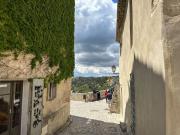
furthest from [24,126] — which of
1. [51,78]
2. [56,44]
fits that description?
[56,44]

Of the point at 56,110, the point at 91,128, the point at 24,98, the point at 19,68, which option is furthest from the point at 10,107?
the point at 91,128

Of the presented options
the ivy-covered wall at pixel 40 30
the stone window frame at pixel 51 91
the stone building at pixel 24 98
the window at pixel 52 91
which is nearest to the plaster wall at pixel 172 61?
the ivy-covered wall at pixel 40 30

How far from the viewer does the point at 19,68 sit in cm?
952

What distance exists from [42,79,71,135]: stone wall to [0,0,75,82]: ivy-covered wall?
2.90 feet

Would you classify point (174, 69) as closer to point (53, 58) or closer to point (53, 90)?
point (53, 58)

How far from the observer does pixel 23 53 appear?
962 centimetres

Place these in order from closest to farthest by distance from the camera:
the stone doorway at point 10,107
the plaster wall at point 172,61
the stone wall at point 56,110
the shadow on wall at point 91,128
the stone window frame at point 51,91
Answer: the plaster wall at point 172,61, the stone doorway at point 10,107, the stone wall at point 56,110, the stone window frame at point 51,91, the shadow on wall at point 91,128

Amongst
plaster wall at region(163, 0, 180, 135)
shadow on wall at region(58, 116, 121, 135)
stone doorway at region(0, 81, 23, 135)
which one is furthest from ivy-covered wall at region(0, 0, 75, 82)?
plaster wall at region(163, 0, 180, 135)

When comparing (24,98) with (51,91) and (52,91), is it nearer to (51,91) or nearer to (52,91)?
(51,91)

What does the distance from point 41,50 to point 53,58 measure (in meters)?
1.69

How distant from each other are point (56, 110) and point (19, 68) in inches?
201

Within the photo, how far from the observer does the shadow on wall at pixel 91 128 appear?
14164mm

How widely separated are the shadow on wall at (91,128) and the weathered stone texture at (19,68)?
3.91 meters

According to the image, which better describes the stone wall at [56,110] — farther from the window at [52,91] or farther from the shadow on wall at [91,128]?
the shadow on wall at [91,128]
